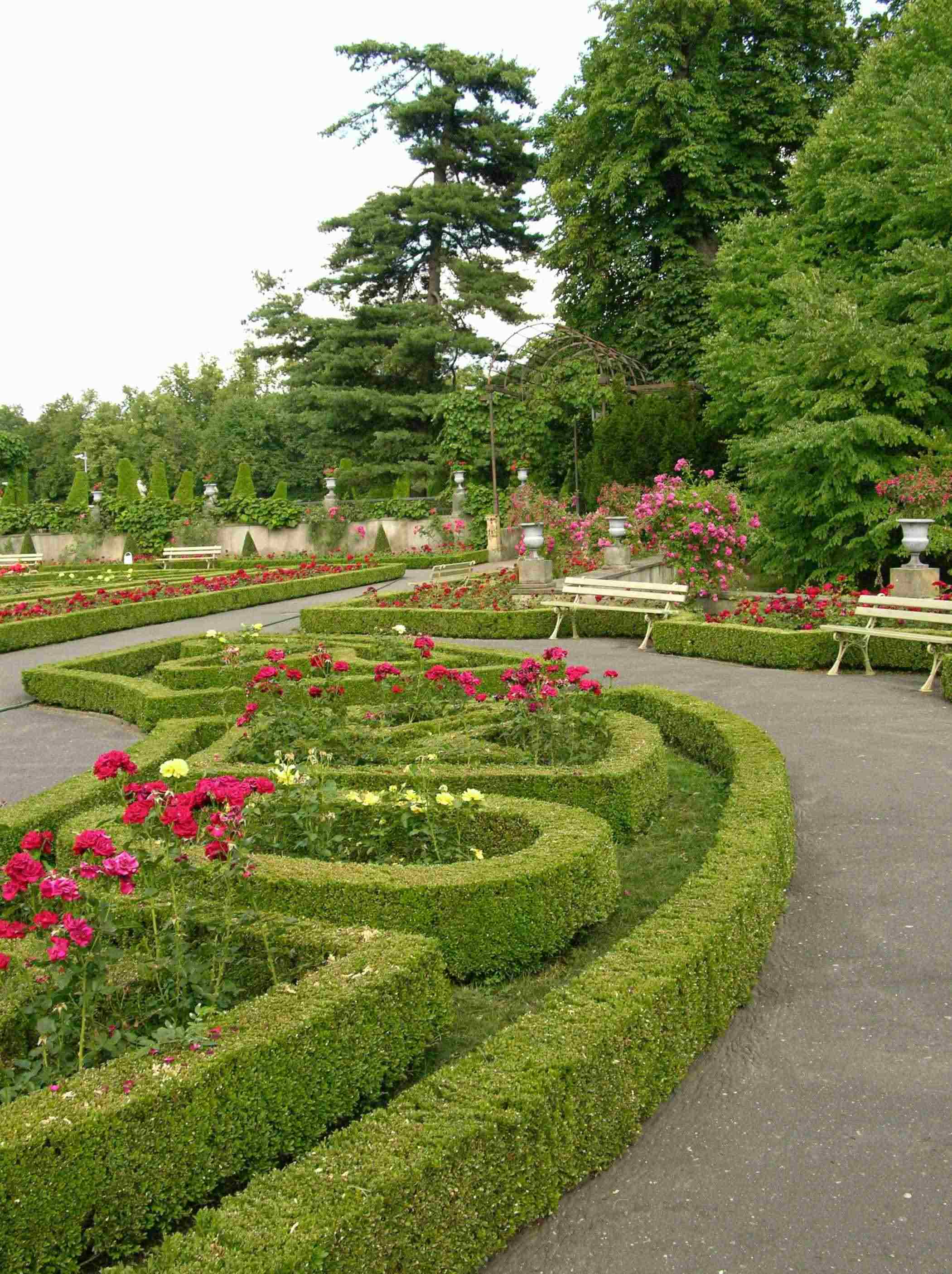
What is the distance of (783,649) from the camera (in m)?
10.1

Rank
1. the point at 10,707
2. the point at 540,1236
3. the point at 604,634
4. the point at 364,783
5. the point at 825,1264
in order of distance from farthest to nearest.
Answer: the point at 604,634 → the point at 10,707 → the point at 364,783 → the point at 540,1236 → the point at 825,1264

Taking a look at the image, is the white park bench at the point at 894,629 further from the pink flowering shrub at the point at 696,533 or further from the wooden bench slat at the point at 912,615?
the pink flowering shrub at the point at 696,533

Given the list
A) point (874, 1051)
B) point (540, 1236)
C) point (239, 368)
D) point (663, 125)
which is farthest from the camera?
point (239, 368)

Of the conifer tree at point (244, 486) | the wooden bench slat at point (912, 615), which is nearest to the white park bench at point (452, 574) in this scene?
the wooden bench slat at point (912, 615)

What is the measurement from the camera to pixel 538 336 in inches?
932

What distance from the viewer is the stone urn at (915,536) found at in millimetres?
11523

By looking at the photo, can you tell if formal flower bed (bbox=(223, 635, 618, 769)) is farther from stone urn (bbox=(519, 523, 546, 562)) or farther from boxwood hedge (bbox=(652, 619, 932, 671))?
stone urn (bbox=(519, 523, 546, 562))

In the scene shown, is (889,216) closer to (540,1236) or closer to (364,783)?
(364,783)

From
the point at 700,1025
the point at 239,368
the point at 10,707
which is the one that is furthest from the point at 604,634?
the point at 239,368

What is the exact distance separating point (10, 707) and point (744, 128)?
847 inches

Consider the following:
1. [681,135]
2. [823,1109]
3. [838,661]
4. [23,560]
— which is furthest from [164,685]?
[23,560]

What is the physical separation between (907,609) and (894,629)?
0.97 ft

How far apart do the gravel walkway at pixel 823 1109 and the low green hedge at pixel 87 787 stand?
361cm

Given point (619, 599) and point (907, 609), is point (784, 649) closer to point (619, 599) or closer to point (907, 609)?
point (907, 609)
